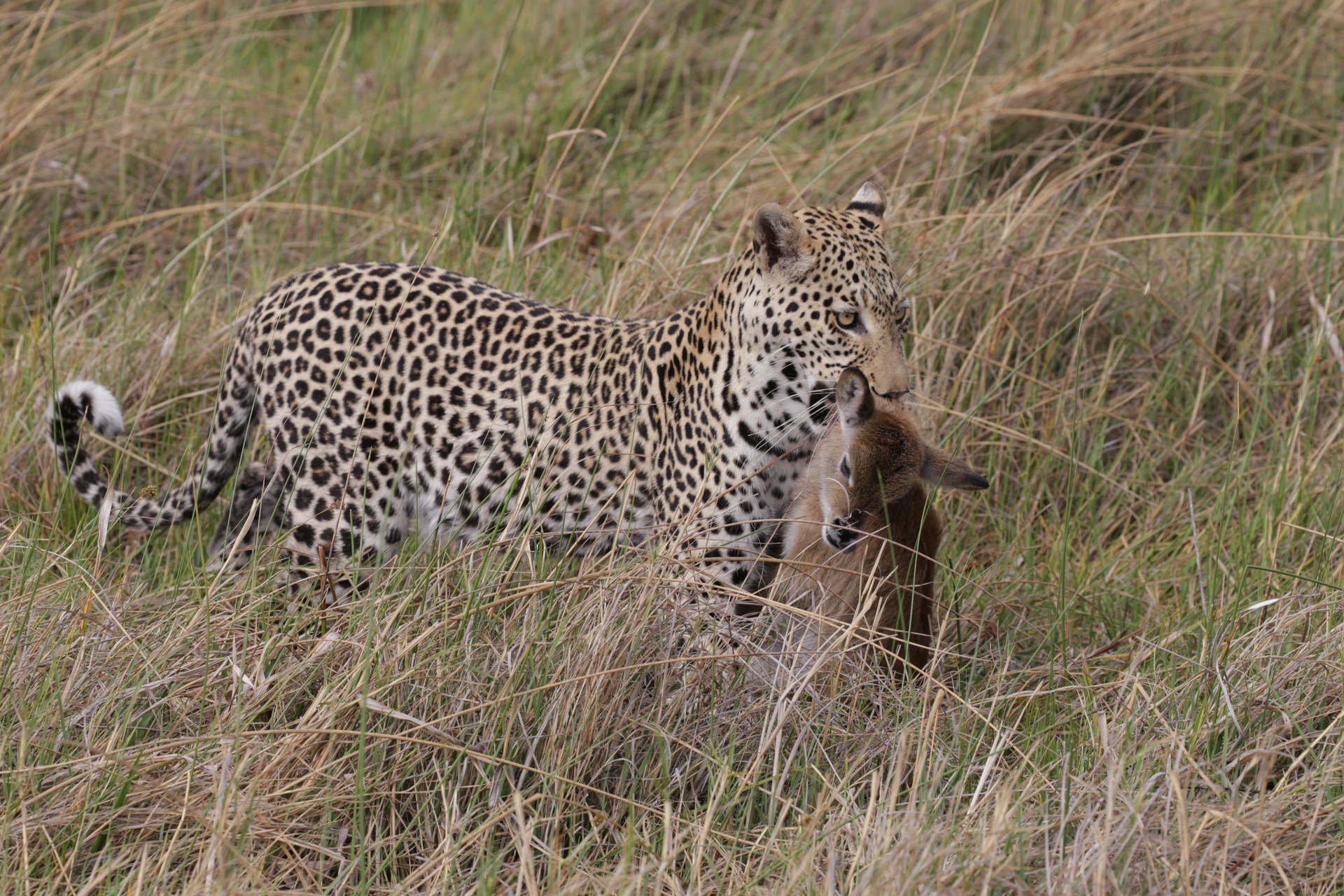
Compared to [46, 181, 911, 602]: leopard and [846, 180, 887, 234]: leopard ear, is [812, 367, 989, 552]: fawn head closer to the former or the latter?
[46, 181, 911, 602]: leopard

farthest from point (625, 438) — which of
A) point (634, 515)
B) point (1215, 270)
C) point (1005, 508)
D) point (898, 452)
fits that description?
point (1215, 270)

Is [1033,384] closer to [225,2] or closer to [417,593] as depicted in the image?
A: [417,593]

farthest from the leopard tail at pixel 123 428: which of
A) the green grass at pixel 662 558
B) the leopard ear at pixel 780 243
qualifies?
the leopard ear at pixel 780 243

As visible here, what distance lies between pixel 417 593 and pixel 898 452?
170 cm

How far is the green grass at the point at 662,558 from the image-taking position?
337 centimetres

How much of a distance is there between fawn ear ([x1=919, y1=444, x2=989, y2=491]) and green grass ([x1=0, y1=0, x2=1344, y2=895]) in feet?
1.01

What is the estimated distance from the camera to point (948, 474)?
4.50 meters

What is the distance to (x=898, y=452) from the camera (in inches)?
179

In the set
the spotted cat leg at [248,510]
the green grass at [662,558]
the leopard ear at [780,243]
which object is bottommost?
the spotted cat leg at [248,510]

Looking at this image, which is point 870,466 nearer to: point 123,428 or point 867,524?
point 867,524

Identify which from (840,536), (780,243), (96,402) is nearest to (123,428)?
(96,402)

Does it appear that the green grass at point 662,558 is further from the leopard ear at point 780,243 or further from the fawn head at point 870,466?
the leopard ear at point 780,243

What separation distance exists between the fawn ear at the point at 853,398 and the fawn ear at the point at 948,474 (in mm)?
334

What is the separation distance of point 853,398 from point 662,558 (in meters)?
0.87
